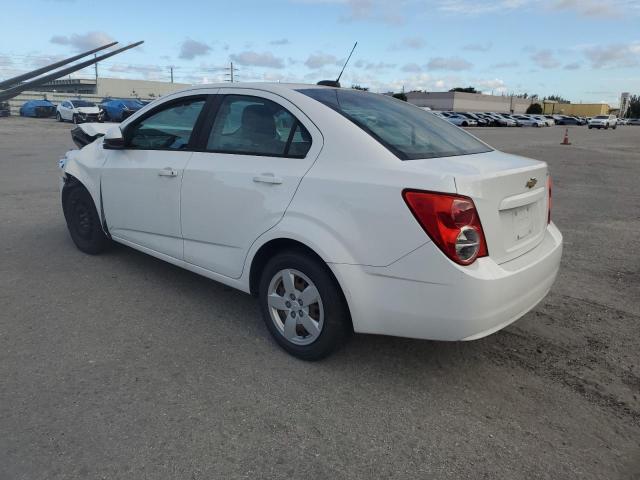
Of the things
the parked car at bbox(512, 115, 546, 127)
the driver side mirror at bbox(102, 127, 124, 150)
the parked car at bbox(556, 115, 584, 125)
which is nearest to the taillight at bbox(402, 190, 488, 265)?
the driver side mirror at bbox(102, 127, 124, 150)

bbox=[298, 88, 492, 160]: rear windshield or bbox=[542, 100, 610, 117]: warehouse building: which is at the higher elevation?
bbox=[542, 100, 610, 117]: warehouse building

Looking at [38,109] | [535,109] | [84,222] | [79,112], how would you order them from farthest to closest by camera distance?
[535,109]
[38,109]
[79,112]
[84,222]

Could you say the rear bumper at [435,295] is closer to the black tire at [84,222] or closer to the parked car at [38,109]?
the black tire at [84,222]

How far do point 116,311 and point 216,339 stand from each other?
3.07ft

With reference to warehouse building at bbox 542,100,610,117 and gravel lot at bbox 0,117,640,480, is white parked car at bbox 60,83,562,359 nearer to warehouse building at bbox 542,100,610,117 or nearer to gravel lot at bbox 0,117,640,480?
gravel lot at bbox 0,117,640,480

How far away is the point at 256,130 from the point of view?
3.54 meters

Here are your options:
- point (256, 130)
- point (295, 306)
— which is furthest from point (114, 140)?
point (295, 306)

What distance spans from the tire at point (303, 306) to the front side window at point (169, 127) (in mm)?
1332

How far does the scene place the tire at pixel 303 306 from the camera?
3.03 meters

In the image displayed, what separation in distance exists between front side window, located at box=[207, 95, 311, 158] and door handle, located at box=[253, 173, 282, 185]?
0.52 feet

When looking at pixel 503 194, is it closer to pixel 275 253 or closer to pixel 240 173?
pixel 275 253

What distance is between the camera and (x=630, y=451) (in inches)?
Answer: 100

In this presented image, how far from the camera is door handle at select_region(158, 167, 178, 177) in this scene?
390cm

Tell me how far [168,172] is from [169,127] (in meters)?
0.46
